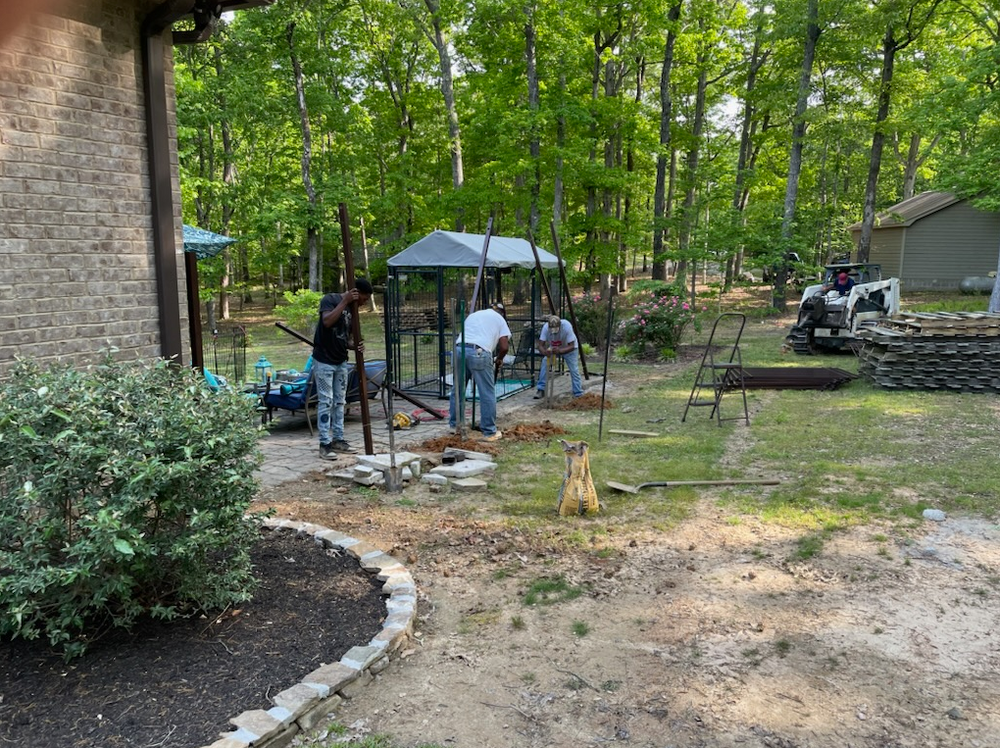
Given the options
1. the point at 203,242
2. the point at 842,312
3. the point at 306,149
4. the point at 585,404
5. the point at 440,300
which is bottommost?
the point at 585,404

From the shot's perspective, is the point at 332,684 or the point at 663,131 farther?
the point at 663,131

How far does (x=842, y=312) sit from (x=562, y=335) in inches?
286

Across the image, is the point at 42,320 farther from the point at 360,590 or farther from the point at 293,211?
the point at 293,211

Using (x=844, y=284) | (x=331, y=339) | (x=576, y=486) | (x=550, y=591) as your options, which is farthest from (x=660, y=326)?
(x=550, y=591)

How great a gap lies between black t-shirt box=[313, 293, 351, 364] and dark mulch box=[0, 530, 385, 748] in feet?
11.2

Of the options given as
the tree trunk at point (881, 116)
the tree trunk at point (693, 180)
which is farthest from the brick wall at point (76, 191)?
the tree trunk at point (881, 116)

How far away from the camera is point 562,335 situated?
10.1 metres

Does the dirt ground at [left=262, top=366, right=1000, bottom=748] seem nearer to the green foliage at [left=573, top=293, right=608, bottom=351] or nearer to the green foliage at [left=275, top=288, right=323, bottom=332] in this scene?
the green foliage at [left=573, top=293, right=608, bottom=351]

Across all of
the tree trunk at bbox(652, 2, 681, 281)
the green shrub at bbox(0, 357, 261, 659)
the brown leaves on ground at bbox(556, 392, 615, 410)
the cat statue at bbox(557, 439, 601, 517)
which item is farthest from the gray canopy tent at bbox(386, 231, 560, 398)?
the tree trunk at bbox(652, 2, 681, 281)

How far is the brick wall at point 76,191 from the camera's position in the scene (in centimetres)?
395

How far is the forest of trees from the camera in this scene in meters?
16.9

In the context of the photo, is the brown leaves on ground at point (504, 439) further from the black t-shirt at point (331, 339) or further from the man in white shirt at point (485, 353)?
the black t-shirt at point (331, 339)

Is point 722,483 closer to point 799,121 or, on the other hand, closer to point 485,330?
point 485,330

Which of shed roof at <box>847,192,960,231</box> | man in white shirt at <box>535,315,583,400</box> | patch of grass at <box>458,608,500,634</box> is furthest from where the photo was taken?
shed roof at <box>847,192,960,231</box>
